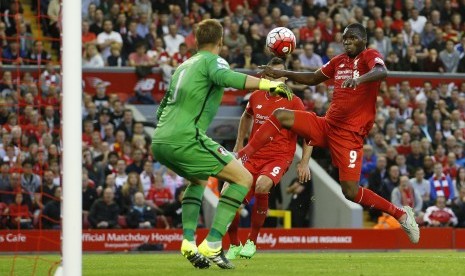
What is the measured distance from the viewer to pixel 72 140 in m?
8.82

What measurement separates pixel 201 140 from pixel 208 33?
1.07 metres

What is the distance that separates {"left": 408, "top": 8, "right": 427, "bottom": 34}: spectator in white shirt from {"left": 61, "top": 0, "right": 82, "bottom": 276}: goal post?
19590 millimetres

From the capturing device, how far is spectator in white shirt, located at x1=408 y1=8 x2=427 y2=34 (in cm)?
2755

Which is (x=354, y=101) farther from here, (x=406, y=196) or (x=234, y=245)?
(x=406, y=196)

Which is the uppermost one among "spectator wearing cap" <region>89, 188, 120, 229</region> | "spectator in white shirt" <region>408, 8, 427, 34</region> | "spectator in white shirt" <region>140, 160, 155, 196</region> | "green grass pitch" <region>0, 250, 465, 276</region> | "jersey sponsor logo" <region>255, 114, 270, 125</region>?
"spectator in white shirt" <region>408, 8, 427, 34</region>

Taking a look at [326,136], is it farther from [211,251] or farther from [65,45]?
[65,45]

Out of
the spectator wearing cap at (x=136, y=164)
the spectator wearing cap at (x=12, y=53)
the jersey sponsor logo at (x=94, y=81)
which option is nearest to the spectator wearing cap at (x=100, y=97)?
the jersey sponsor logo at (x=94, y=81)

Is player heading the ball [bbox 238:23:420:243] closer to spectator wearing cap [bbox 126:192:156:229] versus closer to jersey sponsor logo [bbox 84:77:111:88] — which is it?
spectator wearing cap [bbox 126:192:156:229]

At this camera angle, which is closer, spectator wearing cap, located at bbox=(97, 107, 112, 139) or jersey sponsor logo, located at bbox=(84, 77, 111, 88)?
spectator wearing cap, located at bbox=(97, 107, 112, 139)

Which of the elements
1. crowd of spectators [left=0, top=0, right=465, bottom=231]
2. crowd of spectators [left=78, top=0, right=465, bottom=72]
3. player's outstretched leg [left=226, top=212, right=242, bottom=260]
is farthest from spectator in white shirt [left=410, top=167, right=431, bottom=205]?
player's outstretched leg [left=226, top=212, right=242, bottom=260]

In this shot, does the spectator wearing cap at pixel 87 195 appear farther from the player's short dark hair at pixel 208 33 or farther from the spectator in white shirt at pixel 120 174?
the player's short dark hair at pixel 208 33

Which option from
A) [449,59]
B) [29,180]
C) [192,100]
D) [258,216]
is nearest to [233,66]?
[449,59]

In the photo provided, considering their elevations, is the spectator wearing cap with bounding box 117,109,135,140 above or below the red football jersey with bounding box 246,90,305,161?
below

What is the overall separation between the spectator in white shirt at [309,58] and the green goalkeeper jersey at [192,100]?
46.4ft
